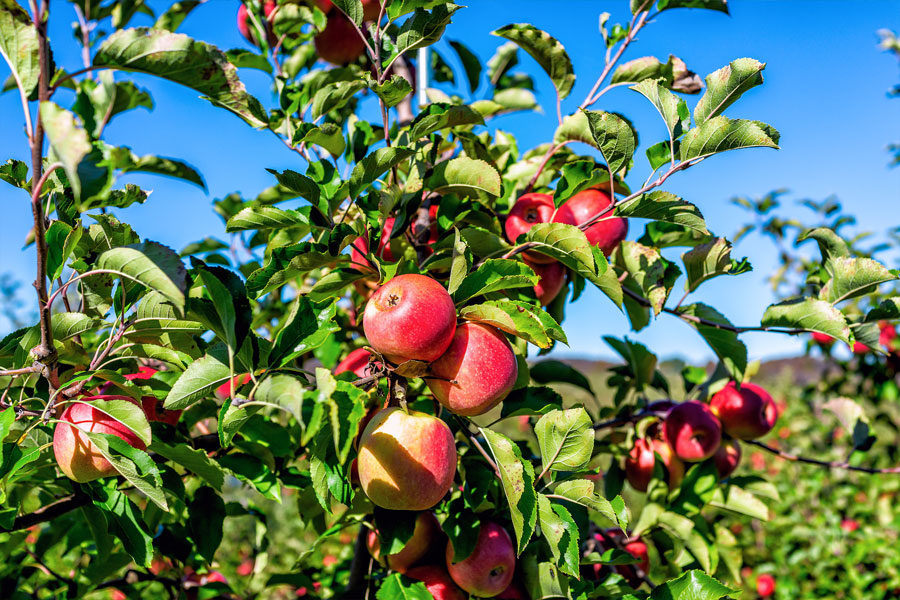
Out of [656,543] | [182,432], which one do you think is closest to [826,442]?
[656,543]

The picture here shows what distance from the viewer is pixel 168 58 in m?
0.82

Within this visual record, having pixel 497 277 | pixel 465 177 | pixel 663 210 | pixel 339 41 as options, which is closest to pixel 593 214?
pixel 663 210

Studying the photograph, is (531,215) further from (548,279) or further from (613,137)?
(613,137)

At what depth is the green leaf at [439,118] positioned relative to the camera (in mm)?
1186

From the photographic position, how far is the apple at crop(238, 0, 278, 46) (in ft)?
6.19

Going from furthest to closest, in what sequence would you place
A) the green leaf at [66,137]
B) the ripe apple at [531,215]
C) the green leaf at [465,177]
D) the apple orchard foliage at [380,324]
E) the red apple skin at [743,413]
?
1. the red apple skin at [743,413]
2. the ripe apple at [531,215]
3. the green leaf at [465,177]
4. the apple orchard foliage at [380,324]
5. the green leaf at [66,137]

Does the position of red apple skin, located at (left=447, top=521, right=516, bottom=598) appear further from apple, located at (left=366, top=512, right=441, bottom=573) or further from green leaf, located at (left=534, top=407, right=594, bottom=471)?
green leaf, located at (left=534, top=407, right=594, bottom=471)

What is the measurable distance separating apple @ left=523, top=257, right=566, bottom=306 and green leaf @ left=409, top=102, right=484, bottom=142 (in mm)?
330

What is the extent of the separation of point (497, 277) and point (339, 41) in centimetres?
114

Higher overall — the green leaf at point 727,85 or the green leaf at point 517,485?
the green leaf at point 727,85

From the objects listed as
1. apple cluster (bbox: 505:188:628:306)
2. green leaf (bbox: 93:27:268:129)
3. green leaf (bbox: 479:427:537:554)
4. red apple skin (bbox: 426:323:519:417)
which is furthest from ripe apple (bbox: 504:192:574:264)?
green leaf (bbox: 93:27:268:129)

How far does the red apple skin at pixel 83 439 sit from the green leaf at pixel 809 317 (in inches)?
53.5

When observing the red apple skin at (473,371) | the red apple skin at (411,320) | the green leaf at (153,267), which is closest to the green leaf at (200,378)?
the green leaf at (153,267)

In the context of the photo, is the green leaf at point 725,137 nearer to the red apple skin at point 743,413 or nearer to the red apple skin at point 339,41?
the red apple skin at point 743,413
